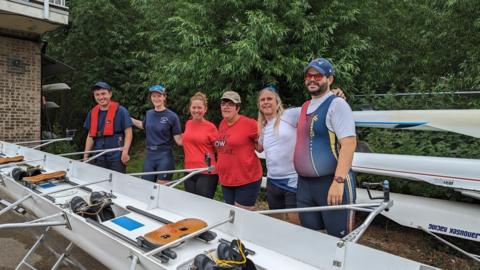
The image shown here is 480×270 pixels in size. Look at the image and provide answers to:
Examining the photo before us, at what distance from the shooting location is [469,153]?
4438 millimetres

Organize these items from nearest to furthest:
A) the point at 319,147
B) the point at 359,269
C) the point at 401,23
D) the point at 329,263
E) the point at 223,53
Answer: the point at 359,269
the point at 329,263
the point at 319,147
the point at 223,53
the point at 401,23

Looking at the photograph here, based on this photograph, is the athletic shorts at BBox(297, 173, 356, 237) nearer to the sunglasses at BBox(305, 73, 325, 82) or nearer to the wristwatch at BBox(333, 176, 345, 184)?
the wristwatch at BBox(333, 176, 345, 184)

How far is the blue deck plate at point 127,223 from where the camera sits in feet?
7.89

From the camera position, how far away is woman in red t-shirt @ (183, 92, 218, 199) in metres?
3.47

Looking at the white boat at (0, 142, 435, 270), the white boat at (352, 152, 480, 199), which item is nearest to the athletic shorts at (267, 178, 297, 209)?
the white boat at (0, 142, 435, 270)

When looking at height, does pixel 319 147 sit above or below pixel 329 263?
above

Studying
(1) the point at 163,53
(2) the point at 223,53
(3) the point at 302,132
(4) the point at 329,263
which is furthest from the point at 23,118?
(4) the point at 329,263

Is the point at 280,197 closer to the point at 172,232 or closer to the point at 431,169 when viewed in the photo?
the point at 172,232

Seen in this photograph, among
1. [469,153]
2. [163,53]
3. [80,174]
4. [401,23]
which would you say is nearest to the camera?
[80,174]

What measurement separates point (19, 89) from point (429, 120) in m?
8.58

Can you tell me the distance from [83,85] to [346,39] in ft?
30.6

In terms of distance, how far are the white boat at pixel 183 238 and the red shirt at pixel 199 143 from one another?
65cm

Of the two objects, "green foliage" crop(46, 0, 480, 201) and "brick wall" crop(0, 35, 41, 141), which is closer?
"green foliage" crop(46, 0, 480, 201)

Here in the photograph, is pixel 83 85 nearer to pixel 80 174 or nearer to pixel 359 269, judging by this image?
pixel 80 174
